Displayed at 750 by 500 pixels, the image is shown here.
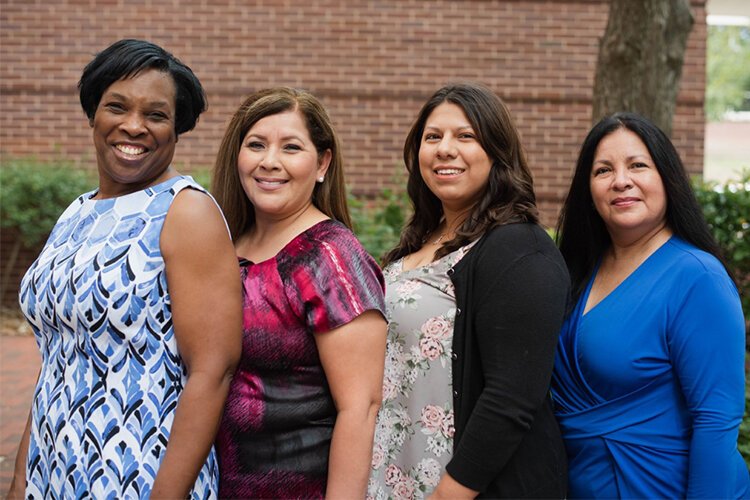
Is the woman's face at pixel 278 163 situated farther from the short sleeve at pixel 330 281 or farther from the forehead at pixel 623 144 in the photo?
the forehead at pixel 623 144

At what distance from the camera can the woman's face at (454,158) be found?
2.40 meters

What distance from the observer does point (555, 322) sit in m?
Answer: 2.11

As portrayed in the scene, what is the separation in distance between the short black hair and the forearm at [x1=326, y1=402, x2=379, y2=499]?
0.92 metres

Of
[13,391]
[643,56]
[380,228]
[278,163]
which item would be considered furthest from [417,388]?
[13,391]

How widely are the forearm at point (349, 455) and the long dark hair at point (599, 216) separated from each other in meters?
0.83

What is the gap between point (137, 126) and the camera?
2.08 metres

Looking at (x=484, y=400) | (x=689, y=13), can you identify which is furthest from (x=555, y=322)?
(x=689, y=13)

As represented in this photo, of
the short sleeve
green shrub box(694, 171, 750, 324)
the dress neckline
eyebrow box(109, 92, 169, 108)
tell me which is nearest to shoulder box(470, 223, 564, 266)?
the short sleeve

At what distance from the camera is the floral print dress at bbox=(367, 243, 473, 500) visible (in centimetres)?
229

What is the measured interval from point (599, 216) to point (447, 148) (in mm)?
556

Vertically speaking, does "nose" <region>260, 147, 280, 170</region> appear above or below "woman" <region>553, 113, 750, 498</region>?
above

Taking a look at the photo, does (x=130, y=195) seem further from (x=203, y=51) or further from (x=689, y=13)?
(x=203, y=51)

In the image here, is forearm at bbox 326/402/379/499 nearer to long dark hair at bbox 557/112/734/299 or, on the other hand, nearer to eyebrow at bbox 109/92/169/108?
long dark hair at bbox 557/112/734/299

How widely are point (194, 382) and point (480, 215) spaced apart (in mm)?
962
